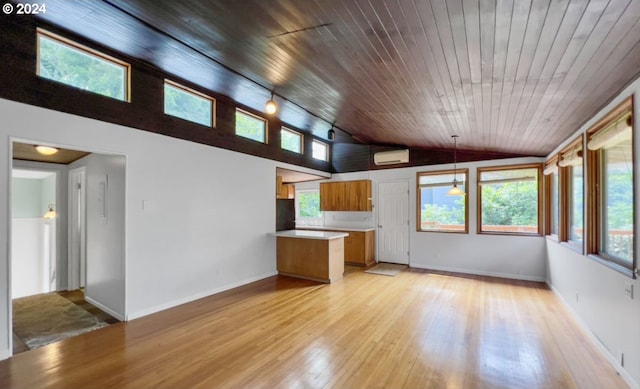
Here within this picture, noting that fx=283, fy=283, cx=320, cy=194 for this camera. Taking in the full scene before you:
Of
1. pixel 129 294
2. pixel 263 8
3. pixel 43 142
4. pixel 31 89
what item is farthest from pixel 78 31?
pixel 129 294

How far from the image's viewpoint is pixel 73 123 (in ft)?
10.1

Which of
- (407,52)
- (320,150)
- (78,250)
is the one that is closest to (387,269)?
(320,150)

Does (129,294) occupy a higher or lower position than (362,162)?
lower

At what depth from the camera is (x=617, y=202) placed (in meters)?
2.61

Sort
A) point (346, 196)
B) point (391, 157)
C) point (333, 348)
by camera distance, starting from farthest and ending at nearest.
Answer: point (346, 196), point (391, 157), point (333, 348)

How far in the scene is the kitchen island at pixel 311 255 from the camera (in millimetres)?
5191

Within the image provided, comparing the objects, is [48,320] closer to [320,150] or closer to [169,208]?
[169,208]

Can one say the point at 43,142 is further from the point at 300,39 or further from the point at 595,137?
the point at 595,137

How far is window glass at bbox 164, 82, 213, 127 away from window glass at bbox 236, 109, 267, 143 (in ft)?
1.92

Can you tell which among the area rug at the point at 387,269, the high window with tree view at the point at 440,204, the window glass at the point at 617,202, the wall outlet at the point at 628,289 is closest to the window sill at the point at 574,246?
the window glass at the point at 617,202

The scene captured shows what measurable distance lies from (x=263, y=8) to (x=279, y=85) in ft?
5.37

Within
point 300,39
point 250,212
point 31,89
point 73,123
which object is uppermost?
point 300,39

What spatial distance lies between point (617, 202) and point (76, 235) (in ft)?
23.6

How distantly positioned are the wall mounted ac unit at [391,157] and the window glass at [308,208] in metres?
2.07
